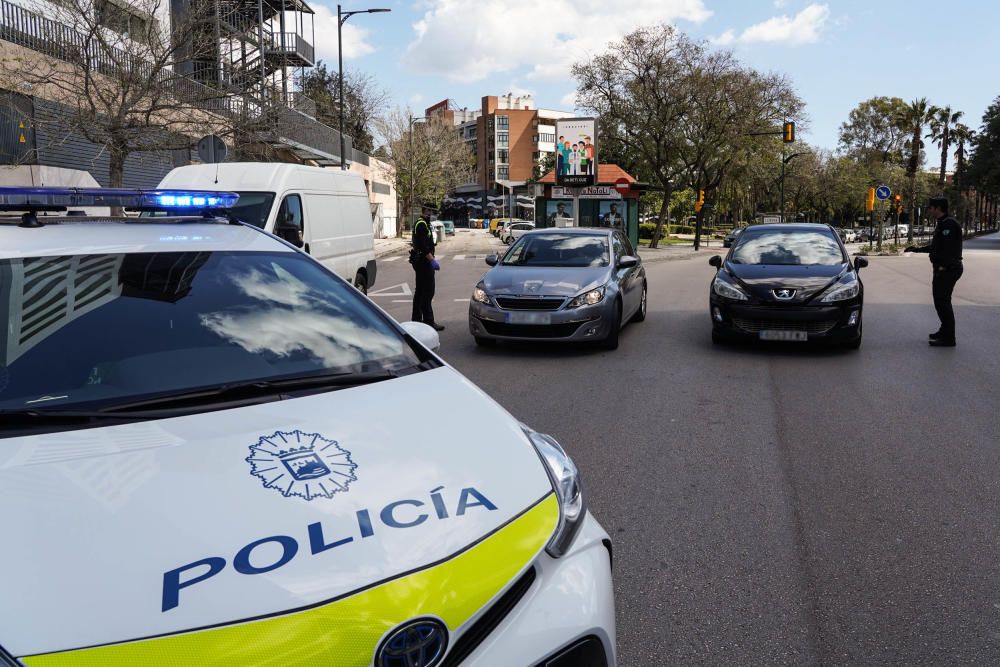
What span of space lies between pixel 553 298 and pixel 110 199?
249 inches

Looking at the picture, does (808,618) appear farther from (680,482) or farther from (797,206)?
(797,206)

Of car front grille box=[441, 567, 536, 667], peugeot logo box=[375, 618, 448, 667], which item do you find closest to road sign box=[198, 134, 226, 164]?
car front grille box=[441, 567, 536, 667]

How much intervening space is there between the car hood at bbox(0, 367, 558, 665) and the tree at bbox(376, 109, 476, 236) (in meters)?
59.2

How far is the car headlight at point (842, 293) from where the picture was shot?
955 centimetres

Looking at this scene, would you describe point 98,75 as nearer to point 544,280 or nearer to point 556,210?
point 544,280

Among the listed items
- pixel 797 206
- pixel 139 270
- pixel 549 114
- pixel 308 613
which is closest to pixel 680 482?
pixel 139 270

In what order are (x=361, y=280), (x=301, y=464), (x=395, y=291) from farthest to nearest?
(x=395, y=291) → (x=361, y=280) → (x=301, y=464)

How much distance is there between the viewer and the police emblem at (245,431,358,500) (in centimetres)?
206

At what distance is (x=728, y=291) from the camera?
10039mm

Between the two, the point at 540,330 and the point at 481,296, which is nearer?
the point at 540,330

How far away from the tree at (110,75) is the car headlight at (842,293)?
12.3 m

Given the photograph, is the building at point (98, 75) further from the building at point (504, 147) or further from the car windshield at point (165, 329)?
the building at point (504, 147)

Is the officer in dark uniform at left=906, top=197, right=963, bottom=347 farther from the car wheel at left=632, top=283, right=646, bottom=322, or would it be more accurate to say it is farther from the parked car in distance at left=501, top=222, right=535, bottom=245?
the parked car in distance at left=501, top=222, right=535, bottom=245

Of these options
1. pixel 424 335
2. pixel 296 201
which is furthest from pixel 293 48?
pixel 424 335
